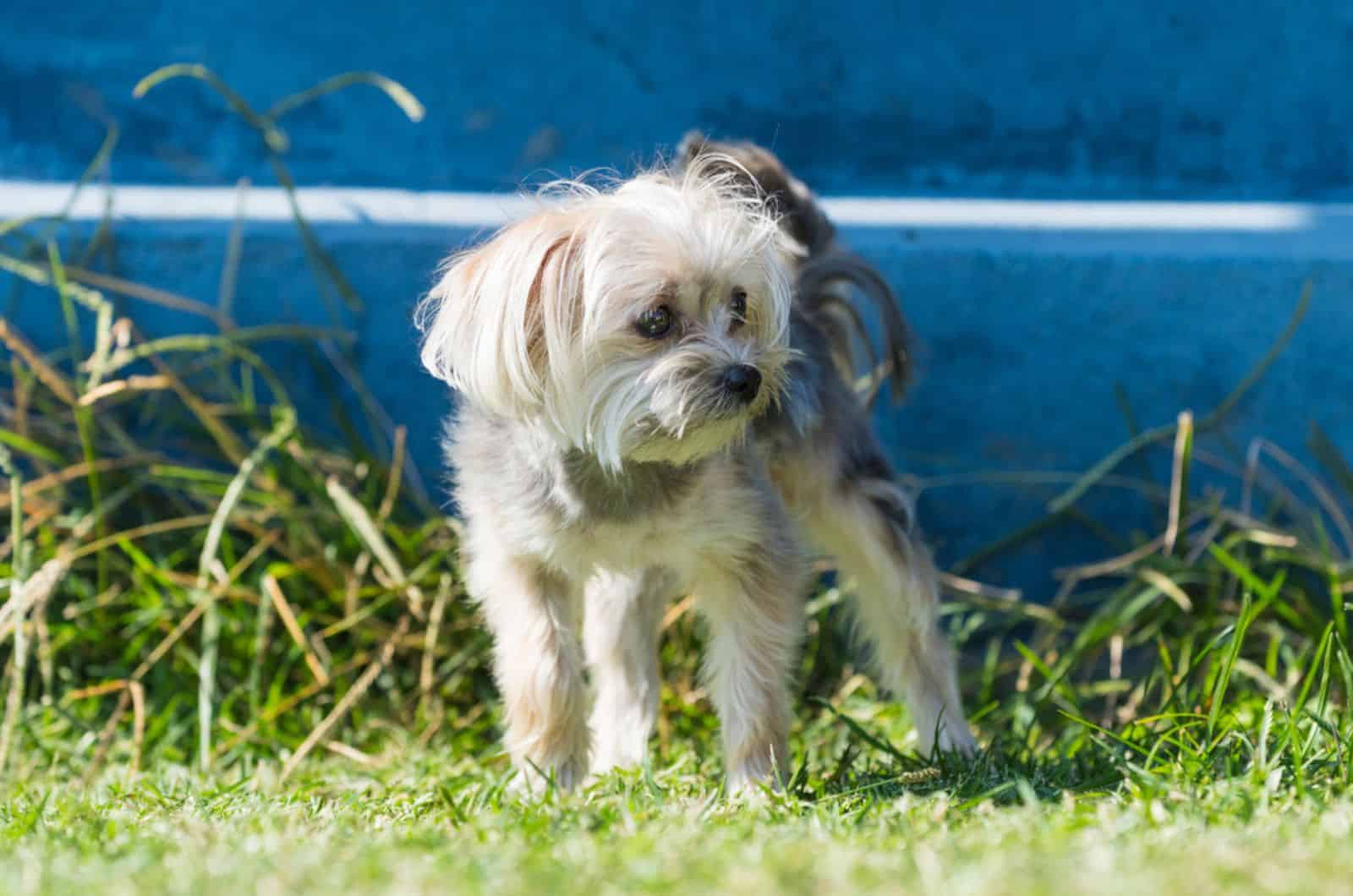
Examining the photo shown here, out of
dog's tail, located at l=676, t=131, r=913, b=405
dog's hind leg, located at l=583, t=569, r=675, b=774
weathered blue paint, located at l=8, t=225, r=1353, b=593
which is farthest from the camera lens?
weathered blue paint, located at l=8, t=225, r=1353, b=593

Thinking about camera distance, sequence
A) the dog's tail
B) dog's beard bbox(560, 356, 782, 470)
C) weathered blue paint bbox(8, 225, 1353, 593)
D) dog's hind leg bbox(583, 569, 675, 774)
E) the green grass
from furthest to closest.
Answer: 1. weathered blue paint bbox(8, 225, 1353, 593)
2. dog's hind leg bbox(583, 569, 675, 774)
3. the dog's tail
4. the green grass
5. dog's beard bbox(560, 356, 782, 470)

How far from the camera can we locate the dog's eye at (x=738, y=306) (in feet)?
10.1

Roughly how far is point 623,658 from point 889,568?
68 centimetres

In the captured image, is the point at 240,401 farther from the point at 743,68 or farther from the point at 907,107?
the point at 907,107

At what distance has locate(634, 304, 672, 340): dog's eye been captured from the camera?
2.97 metres

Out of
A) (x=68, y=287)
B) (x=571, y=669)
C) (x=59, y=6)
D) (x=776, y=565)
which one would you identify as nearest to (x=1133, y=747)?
(x=776, y=565)

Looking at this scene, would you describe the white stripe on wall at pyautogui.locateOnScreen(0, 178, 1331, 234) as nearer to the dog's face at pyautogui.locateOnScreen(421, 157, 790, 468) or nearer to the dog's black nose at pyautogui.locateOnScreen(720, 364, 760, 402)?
the dog's face at pyautogui.locateOnScreen(421, 157, 790, 468)

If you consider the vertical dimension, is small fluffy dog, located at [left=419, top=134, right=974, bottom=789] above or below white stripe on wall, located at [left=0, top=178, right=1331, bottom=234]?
below

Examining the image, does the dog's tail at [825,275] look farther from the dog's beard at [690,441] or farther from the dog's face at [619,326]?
the dog's beard at [690,441]

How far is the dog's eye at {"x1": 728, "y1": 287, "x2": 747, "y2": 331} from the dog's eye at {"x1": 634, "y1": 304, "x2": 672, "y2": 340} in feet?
0.47

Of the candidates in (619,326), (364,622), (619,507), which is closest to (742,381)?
(619,326)

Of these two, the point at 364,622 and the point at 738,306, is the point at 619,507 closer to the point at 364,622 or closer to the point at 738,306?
the point at 738,306

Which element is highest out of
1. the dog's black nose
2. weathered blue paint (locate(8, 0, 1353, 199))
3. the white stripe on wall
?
weathered blue paint (locate(8, 0, 1353, 199))

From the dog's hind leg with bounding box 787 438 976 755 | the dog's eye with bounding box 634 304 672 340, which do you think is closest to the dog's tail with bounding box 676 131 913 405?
the dog's hind leg with bounding box 787 438 976 755
